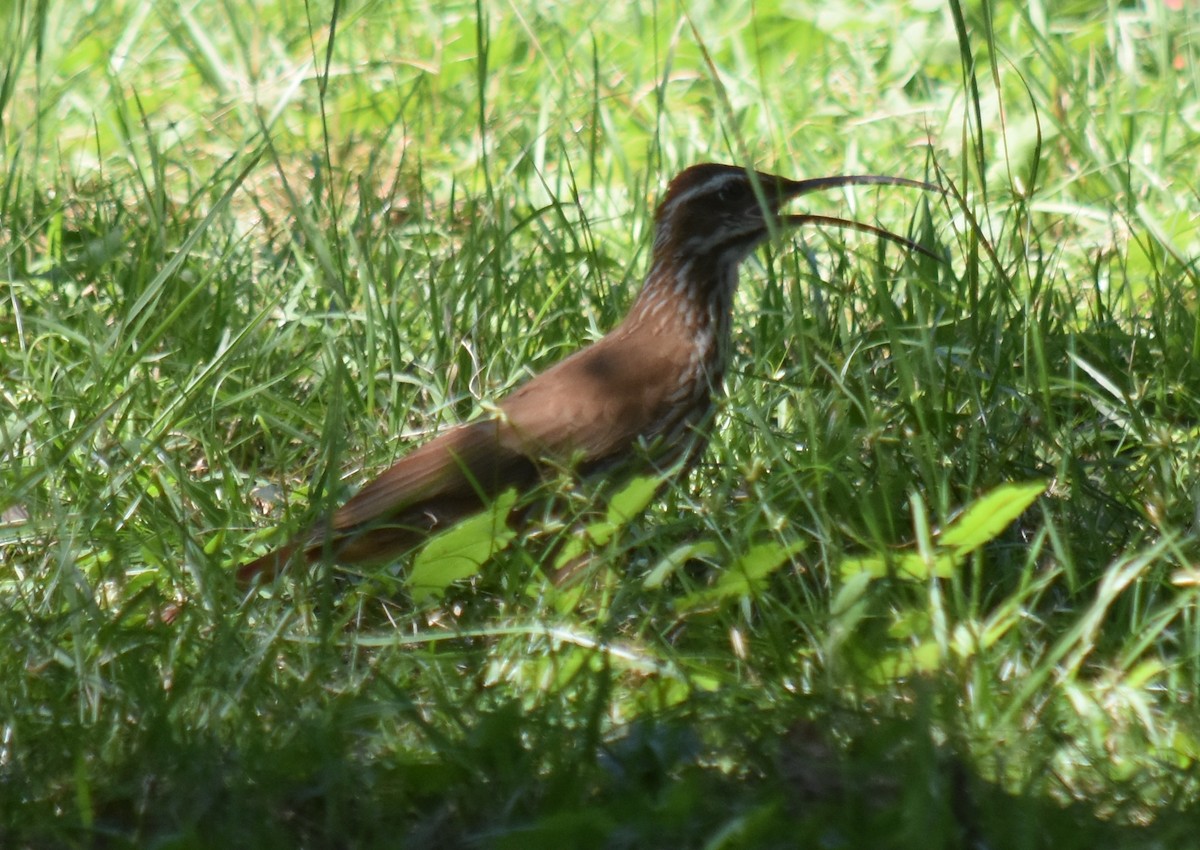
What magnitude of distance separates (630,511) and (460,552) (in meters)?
0.36

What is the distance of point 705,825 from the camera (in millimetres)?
2564

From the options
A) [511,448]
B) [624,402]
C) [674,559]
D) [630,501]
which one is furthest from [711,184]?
[674,559]

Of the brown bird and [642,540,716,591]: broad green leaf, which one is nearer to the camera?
[642,540,716,591]: broad green leaf

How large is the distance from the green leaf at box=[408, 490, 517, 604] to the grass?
0.41 feet

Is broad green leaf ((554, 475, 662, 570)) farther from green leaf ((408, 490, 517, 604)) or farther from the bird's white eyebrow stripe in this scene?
the bird's white eyebrow stripe

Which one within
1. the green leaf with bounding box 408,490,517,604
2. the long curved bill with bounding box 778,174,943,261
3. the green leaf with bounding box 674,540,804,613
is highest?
the long curved bill with bounding box 778,174,943,261

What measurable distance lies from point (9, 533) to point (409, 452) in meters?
1.02

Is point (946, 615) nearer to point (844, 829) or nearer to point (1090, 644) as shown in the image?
point (1090, 644)

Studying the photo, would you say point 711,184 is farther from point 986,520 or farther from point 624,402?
point 986,520

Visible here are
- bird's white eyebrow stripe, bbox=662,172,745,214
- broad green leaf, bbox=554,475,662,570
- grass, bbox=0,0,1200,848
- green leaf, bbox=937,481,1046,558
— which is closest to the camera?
grass, bbox=0,0,1200,848

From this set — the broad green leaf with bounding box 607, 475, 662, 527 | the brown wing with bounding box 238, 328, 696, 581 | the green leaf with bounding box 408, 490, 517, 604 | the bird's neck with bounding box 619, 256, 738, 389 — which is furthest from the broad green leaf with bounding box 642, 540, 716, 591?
the bird's neck with bounding box 619, 256, 738, 389

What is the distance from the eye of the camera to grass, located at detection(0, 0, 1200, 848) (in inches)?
106

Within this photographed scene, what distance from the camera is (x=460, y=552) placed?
346 centimetres

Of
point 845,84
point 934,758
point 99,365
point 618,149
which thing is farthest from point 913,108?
point 934,758
